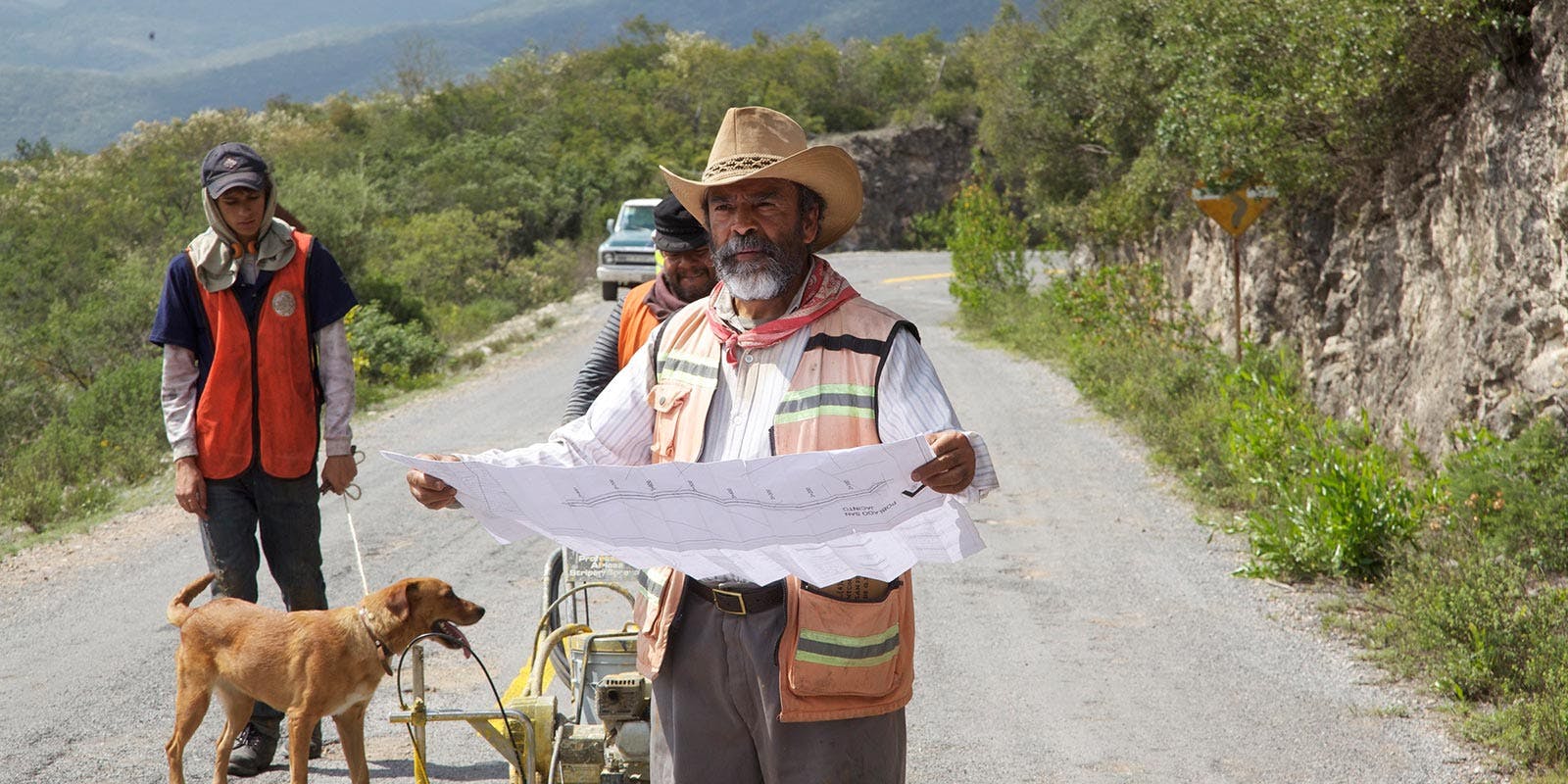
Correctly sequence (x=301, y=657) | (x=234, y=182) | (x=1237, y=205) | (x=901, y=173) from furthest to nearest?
(x=901, y=173)
(x=1237, y=205)
(x=234, y=182)
(x=301, y=657)

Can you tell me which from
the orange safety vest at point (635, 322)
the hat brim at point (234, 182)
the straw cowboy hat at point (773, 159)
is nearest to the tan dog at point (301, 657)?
the orange safety vest at point (635, 322)

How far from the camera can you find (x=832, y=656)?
115 inches

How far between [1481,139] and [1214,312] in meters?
6.22

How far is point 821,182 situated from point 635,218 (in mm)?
25268

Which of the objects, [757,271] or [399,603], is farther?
[399,603]

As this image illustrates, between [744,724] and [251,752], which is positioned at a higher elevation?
[744,724]

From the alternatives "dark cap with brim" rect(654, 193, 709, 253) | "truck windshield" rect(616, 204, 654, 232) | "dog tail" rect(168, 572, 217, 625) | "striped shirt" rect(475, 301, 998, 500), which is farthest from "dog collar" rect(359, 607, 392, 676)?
"truck windshield" rect(616, 204, 654, 232)

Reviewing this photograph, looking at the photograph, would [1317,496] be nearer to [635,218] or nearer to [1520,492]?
[1520,492]

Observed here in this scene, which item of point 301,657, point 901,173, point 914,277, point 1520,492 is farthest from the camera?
point 901,173

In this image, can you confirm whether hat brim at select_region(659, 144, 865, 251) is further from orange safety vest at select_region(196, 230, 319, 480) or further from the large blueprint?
orange safety vest at select_region(196, 230, 319, 480)

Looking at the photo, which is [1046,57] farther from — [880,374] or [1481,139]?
[880,374]

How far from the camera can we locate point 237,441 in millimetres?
4812

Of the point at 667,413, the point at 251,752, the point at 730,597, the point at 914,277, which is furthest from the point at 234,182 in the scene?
the point at 914,277

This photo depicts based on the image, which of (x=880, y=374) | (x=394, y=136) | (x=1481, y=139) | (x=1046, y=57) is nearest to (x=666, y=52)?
(x=394, y=136)
